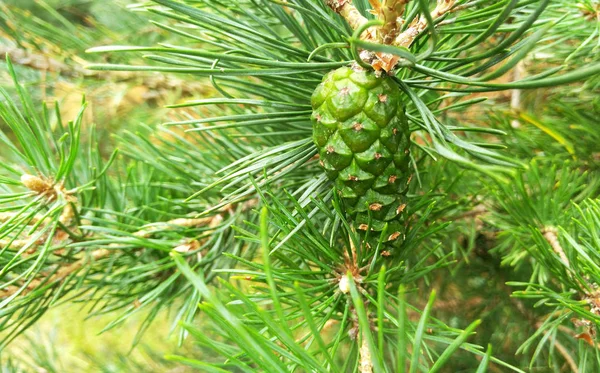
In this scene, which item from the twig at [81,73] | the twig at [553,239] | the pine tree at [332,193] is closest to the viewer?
the pine tree at [332,193]

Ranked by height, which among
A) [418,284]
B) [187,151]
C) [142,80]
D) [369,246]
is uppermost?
[142,80]

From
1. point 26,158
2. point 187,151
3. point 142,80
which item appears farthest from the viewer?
point 142,80

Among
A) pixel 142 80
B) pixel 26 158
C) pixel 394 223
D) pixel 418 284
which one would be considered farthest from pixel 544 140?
pixel 142 80

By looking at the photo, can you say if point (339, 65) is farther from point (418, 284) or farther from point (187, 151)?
point (418, 284)

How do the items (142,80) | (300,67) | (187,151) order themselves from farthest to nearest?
(142,80)
(187,151)
(300,67)

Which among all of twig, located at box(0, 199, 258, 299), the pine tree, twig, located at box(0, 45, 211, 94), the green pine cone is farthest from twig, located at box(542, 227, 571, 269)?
twig, located at box(0, 45, 211, 94)

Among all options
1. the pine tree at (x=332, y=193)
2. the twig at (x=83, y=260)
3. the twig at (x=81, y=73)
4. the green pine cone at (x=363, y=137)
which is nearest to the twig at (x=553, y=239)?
the pine tree at (x=332, y=193)

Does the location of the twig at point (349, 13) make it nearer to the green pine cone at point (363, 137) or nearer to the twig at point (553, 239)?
the green pine cone at point (363, 137)
